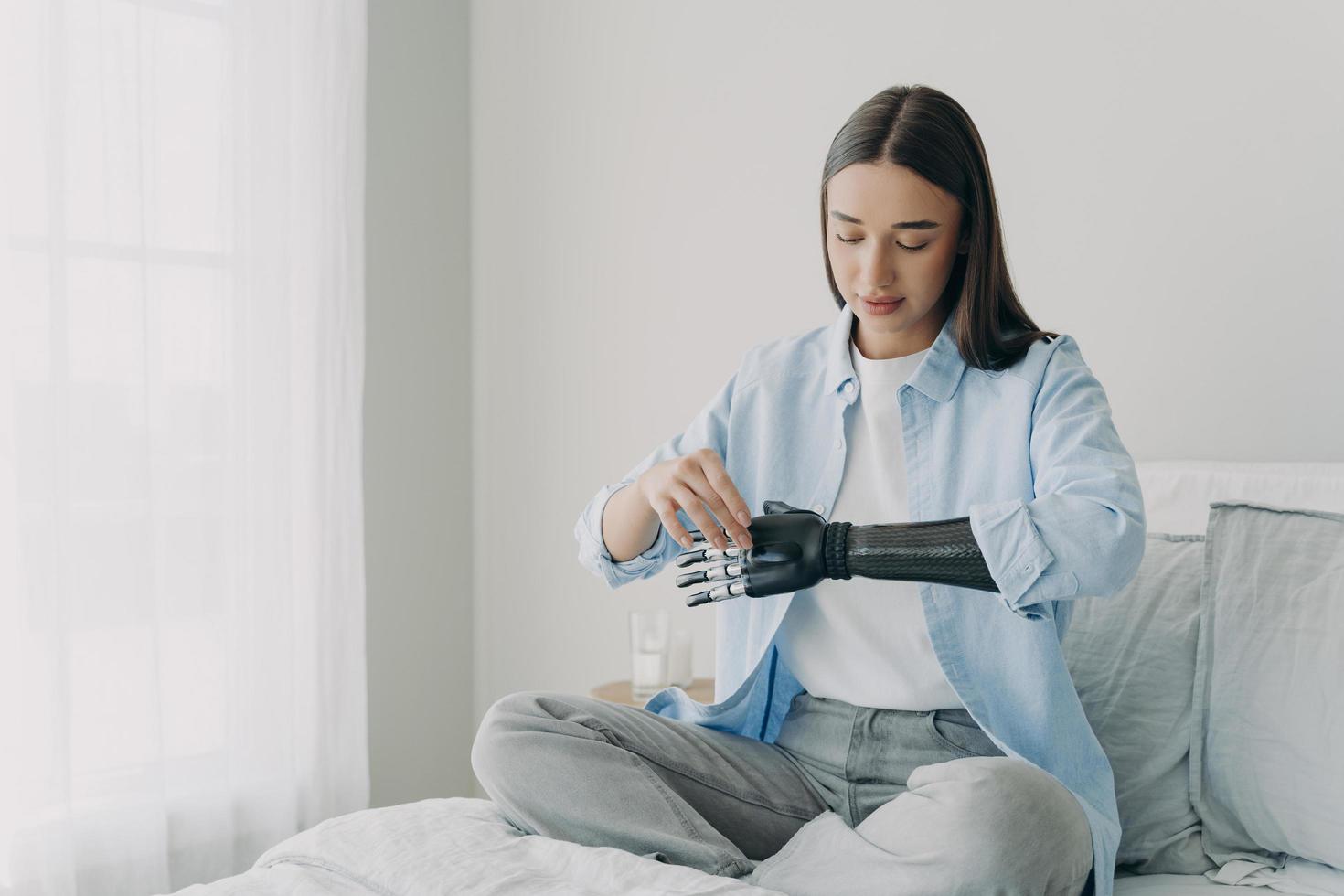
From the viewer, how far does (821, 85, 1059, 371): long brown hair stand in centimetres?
130

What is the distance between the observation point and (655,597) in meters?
2.41

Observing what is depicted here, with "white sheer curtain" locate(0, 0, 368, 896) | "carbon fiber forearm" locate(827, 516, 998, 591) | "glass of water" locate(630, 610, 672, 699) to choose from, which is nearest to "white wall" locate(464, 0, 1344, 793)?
"glass of water" locate(630, 610, 672, 699)

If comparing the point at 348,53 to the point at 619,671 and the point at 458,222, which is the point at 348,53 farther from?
the point at 619,671

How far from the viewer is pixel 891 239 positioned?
4.30 feet

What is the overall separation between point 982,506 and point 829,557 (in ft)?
0.52

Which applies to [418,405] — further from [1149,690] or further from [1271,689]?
[1271,689]

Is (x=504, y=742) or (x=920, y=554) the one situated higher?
(x=920, y=554)

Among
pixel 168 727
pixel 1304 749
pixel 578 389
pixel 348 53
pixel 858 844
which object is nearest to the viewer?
pixel 858 844

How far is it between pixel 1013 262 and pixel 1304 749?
2.83ft

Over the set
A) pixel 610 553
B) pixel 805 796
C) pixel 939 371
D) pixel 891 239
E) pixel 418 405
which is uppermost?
pixel 891 239

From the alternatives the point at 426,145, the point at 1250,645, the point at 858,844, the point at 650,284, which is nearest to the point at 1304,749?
the point at 1250,645

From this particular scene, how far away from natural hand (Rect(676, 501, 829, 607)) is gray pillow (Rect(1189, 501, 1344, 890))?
0.50 metres

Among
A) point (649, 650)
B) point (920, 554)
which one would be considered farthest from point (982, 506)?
point (649, 650)

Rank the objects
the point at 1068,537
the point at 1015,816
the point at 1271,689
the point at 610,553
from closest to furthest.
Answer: the point at 1015,816
the point at 1068,537
the point at 1271,689
the point at 610,553
